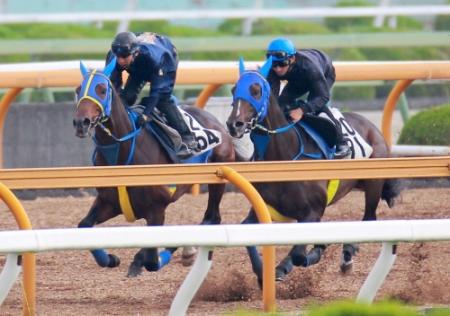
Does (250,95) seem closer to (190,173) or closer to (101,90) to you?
(101,90)

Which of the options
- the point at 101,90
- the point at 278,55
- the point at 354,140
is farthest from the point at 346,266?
the point at 101,90

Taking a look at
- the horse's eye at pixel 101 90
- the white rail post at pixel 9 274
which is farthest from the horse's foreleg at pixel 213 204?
the white rail post at pixel 9 274

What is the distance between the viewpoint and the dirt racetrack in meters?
7.54

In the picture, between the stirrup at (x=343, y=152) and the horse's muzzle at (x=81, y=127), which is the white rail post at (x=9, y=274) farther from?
the stirrup at (x=343, y=152)

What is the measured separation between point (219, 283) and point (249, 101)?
1017mm

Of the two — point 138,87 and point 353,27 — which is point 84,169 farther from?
point 353,27

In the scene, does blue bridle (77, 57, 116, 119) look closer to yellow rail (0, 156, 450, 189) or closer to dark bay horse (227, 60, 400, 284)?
dark bay horse (227, 60, 400, 284)

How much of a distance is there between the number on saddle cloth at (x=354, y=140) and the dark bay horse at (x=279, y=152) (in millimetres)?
217

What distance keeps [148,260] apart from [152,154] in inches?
35.0

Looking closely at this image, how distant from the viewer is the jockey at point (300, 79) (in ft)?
28.5

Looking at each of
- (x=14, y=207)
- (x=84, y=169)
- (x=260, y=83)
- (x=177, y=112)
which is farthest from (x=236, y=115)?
(x=14, y=207)

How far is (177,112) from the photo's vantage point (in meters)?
9.12

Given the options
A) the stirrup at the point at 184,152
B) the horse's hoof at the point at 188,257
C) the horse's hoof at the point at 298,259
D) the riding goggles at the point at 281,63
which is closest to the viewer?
the horse's hoof at the point at 298,259

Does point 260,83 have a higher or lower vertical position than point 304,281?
higher
